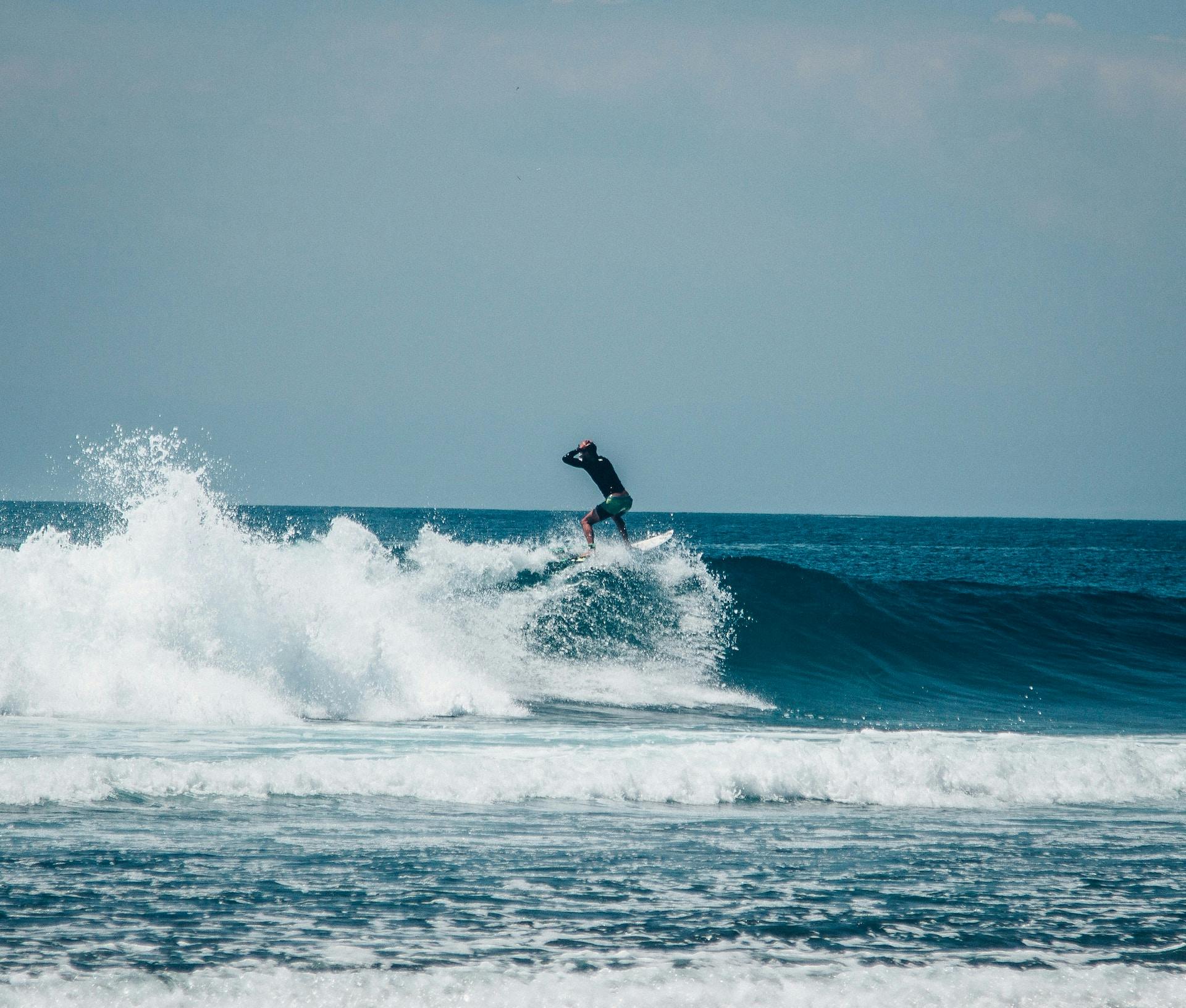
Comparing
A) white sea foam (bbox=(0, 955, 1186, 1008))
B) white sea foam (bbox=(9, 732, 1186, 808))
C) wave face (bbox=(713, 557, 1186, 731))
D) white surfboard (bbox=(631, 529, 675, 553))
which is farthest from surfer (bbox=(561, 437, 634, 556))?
white sea foam (bbox=(0, 955, 1186, 1008))

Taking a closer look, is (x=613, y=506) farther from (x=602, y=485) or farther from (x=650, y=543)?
(x=650, y=543)

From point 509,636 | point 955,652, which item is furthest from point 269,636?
point 955,652

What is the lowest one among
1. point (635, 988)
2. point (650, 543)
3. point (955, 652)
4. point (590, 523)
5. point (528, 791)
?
point (635, 988)

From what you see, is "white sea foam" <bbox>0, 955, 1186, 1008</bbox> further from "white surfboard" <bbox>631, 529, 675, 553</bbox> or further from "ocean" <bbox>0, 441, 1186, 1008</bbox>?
"white surfboard" <bbox>631, 529, 675, 553</bbox>

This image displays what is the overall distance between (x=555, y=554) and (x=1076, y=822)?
36.1 feet

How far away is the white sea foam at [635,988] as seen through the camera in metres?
4.41

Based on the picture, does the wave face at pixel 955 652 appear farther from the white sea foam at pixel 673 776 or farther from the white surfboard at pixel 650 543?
the white sea foam at pixel 673 776

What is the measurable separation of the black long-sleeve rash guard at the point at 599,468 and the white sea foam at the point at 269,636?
189 cm

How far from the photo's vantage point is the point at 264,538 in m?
14.6

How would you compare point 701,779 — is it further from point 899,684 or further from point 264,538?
point 899,684

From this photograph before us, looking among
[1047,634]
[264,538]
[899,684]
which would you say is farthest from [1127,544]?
[264,538]

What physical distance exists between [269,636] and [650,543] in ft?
23.5

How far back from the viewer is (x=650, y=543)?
17844 millimetres

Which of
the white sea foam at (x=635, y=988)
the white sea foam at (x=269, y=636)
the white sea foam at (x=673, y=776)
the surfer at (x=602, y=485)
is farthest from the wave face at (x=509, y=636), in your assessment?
the white sea foam at (x=635, y=988)
